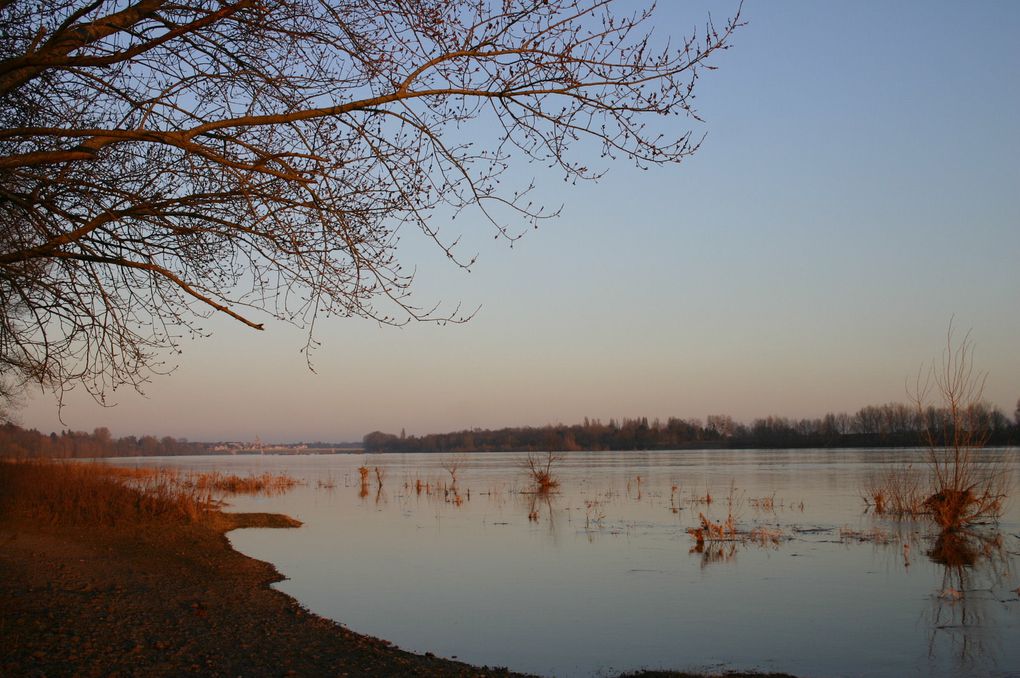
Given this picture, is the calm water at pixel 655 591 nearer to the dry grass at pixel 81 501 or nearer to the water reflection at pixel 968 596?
the water reflection at pixel 968 596

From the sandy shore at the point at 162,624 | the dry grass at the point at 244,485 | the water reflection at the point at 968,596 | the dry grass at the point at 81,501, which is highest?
the dry grass at the point at 81,501

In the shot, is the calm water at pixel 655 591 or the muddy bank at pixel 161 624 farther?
the calm water at pixel 655 591

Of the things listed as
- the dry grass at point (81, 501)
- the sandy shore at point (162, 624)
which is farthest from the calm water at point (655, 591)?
the dry grass at point (81, 501)

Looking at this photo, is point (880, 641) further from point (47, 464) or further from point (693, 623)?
point (47, 464)

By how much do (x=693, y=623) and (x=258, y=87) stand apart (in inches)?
340

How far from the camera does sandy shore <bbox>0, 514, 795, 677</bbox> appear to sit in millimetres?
7086

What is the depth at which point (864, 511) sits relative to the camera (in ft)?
79.4

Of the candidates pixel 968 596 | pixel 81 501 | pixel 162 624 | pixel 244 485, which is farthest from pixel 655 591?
pixel 244 485

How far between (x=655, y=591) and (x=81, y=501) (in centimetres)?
1220

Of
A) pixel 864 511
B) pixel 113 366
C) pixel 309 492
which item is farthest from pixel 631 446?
pixel 113 366

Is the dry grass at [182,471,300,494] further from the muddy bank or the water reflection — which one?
the water reflection

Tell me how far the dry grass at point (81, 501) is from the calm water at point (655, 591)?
1.80 meters

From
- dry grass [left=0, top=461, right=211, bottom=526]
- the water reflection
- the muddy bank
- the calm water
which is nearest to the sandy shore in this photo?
the muddy bank

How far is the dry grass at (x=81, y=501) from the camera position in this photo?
56.7ft
